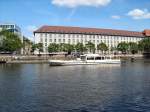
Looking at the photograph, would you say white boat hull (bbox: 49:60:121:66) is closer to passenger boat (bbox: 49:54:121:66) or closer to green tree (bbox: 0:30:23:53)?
passenger boat (bbox: 49:54:121:66)

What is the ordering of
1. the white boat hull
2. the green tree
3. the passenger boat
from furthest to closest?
the green tree → the passenger boat → the white boat hull

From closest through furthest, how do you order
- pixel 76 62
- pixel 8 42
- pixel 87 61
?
1. pixel 76 62
2. pixel 87 61
3. pixel 8 42

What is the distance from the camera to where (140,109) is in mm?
32281

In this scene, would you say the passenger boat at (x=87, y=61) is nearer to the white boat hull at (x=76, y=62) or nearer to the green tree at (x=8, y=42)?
the white boat hull at (x=76, y=62)

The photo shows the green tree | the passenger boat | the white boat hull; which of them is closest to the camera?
the white boat hull

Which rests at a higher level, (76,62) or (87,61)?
(87,61)

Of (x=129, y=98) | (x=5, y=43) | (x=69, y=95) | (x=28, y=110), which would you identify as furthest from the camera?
(x=5, y=43)

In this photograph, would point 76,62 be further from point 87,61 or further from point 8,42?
point 8,42

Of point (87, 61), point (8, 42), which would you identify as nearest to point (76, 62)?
point (87, 61)

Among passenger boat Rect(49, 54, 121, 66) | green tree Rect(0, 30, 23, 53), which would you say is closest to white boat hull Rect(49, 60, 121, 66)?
passenger boat Rect(49, 54, 121, 66)

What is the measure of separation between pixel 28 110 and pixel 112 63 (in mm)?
89695

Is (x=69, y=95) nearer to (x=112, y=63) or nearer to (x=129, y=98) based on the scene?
(x=129, y=98)

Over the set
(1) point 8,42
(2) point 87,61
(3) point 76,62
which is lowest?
(3) point 76,62

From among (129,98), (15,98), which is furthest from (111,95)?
(15,98)
